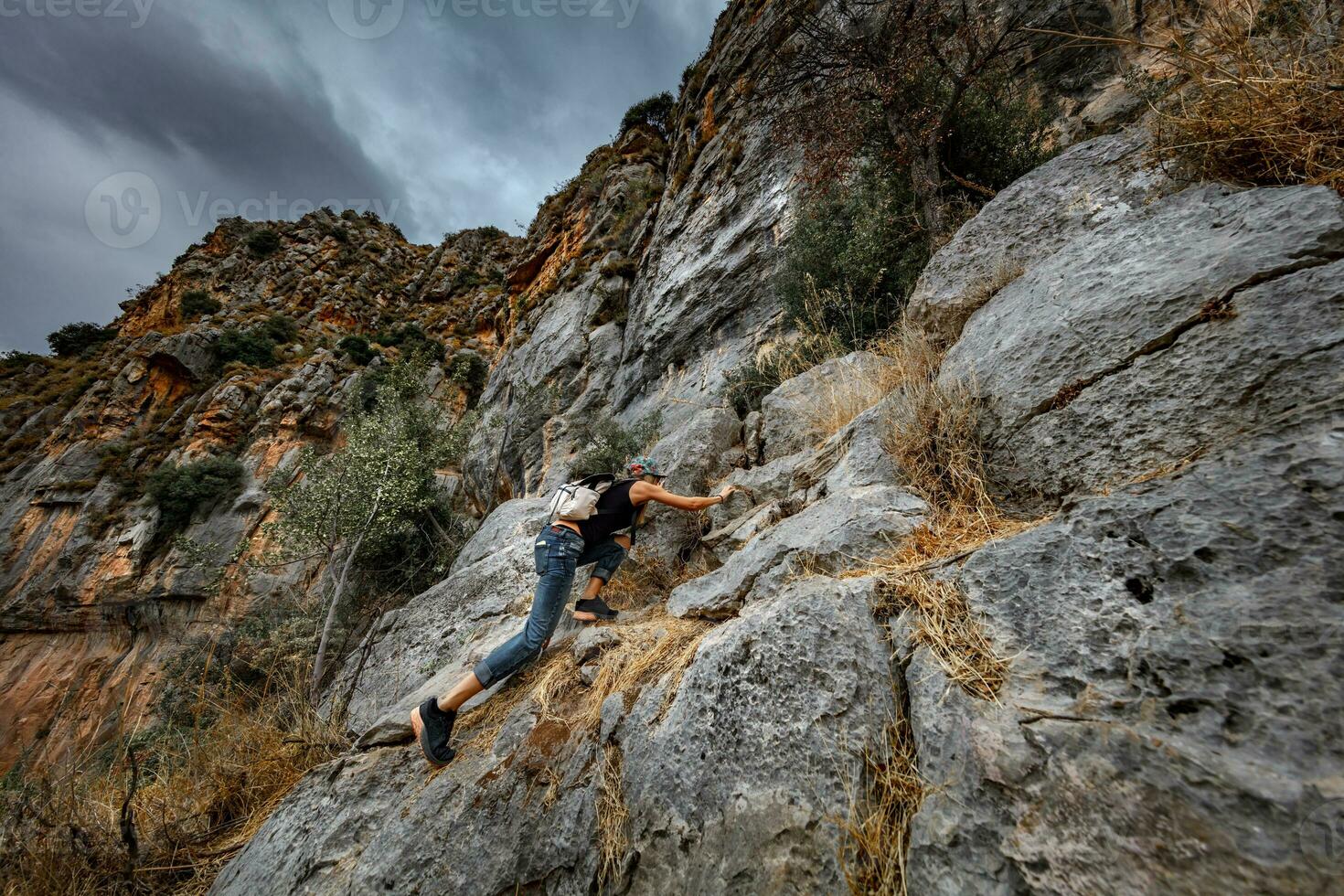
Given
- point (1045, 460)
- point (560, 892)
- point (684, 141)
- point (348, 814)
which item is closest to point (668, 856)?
point (560, 892)

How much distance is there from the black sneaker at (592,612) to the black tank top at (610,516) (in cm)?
55

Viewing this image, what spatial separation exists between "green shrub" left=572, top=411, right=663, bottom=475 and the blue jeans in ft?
13.0

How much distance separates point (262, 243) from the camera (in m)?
37.7

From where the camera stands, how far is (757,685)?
7.38 feet

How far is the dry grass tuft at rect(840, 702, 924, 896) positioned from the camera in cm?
159

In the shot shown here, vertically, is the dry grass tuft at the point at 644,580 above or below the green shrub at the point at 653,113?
below

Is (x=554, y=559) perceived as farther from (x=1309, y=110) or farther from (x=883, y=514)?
(x=1309, y=110)

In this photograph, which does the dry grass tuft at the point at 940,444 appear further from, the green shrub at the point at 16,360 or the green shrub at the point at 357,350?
the green shrub at the point at 16,360

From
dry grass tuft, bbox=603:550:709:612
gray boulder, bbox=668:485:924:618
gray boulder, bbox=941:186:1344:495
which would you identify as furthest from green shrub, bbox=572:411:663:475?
gray boulder, bbox=941:186:1344:495

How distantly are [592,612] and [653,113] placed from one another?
87.7 feet

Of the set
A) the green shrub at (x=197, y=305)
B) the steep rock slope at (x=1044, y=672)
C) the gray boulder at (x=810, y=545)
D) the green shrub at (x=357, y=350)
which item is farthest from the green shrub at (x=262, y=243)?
the gray boulder at (x=810, y=545)

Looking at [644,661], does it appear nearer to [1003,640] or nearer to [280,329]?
[1003,640]

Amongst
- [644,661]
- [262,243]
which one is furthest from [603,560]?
[262,243]

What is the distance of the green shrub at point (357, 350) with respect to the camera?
26625 mm
